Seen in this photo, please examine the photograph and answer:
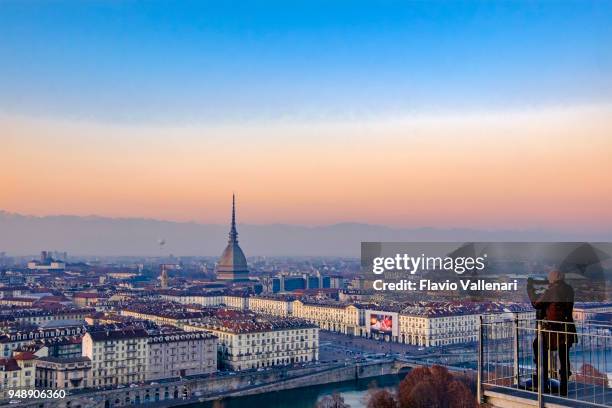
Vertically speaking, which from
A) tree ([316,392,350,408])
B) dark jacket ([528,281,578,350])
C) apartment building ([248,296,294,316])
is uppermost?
dark jacket ([528,281,578,350])

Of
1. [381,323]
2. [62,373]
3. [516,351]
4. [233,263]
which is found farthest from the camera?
[233,263]

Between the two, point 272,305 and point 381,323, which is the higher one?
point 272,305

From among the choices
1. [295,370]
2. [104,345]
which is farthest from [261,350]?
[104,345]

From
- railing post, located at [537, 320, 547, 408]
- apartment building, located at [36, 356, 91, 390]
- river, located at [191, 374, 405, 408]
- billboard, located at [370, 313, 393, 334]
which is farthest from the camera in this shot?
billboard, located at [370, 313, 393, 334]

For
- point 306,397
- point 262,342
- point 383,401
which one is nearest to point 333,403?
point 383,401

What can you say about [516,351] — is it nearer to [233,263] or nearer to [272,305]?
[272,305]

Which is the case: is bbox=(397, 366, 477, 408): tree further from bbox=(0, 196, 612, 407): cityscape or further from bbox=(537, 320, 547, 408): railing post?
bbox=(537, 320, 547, 408): railing post

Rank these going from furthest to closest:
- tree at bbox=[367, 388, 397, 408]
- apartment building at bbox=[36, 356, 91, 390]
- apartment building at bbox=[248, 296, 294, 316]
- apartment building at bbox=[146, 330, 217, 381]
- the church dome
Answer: the church dome < apartment building at bbox=[248, 296, 294, 316] < apartment building at bbox=[146, 330, 217, 381] < apartment building at bbox=[36, 356, 91, 390] < tree at bbox=[367, 388, 397, 408]

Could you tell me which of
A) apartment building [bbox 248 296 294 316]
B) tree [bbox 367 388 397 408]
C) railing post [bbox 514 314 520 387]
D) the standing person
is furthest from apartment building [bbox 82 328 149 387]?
the standing person
